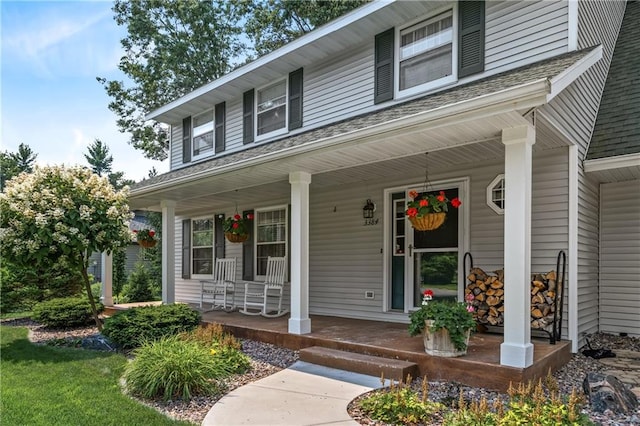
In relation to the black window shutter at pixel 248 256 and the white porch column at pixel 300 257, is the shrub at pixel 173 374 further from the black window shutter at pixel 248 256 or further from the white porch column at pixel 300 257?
the black window shutter at pixel 248 256

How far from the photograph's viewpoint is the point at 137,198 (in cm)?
807

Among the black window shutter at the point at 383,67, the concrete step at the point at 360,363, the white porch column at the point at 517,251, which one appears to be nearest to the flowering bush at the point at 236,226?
the black window shutter at the point at 383,67

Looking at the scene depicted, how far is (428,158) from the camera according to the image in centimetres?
548

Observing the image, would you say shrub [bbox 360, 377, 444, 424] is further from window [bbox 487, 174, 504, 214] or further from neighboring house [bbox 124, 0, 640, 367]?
window [bbox 487, 174, 504, 214]

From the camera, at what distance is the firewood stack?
4.77 meters

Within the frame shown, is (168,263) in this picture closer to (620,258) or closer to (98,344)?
(98,344)

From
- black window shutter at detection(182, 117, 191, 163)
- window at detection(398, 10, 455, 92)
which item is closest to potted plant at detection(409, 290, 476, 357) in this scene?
window at detection(398, 10, 455, 92)

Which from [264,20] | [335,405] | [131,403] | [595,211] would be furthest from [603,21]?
[264,20]

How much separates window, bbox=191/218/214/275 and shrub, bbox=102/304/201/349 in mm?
3842

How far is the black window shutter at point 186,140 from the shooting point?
393 inches

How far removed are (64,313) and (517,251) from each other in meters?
7.22

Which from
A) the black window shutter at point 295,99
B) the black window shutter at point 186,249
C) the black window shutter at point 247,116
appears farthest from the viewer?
the black window shutter at point 186,249

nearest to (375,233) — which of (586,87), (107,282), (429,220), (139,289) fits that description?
(429,220)

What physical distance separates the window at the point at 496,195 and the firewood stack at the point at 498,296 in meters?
0.82
